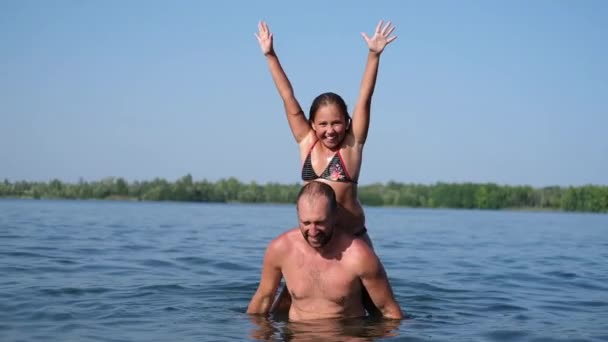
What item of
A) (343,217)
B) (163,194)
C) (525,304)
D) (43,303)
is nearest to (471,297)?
(525,304)

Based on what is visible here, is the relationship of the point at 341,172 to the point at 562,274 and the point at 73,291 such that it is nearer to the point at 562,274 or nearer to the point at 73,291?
the point at 73,291

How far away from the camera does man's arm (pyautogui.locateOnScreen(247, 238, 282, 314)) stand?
7.79m

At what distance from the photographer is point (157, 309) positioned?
9.12 meters

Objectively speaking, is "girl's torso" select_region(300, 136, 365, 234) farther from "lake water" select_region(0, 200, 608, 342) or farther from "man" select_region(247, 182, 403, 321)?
"lake water" select_region(0, 200, 608, 342)

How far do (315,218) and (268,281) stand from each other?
125cm

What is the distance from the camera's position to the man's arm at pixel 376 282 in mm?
7512

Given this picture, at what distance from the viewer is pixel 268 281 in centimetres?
805

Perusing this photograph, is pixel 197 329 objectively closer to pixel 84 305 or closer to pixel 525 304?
pixel 84 305

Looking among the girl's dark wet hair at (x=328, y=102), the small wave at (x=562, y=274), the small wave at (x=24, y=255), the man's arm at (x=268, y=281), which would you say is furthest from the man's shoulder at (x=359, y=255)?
the small wave at (x=24, y=255)

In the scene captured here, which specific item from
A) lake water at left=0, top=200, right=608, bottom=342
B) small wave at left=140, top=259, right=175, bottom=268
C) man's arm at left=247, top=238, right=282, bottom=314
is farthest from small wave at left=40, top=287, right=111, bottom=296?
small wave at left=140, top=259, right=175, bottom=268

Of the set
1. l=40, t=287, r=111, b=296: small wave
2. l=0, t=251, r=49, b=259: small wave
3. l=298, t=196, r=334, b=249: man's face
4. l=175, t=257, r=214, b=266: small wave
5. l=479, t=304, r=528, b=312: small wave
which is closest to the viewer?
l=298, t=196, r=334, b=249: man's face

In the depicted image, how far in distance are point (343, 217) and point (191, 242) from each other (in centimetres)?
1421

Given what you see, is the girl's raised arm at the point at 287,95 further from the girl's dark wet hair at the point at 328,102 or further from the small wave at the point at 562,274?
the small wave at the point at 562,274

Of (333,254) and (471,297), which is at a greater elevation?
(333,254)
